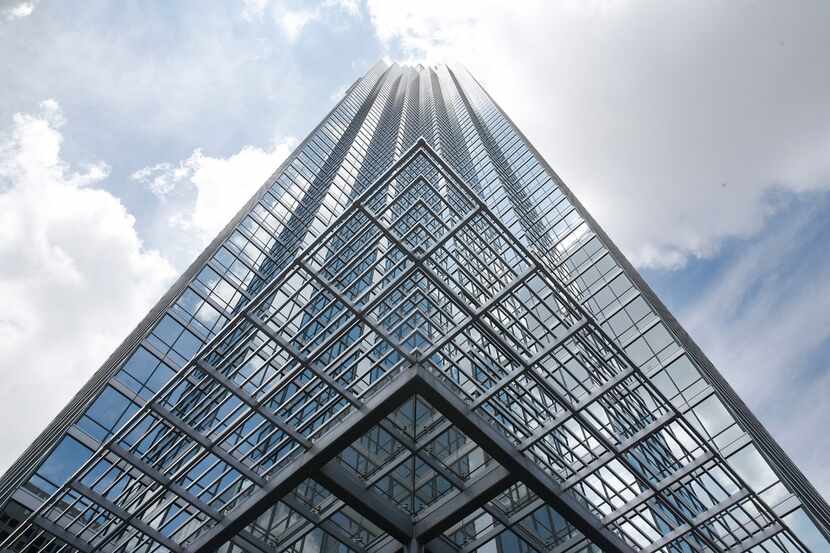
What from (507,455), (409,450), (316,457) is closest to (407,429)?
(409,450)

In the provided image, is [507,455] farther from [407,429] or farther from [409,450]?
[407,429]

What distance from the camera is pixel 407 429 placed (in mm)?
20719

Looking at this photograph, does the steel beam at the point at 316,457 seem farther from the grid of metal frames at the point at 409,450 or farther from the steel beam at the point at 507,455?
the steel beam at the point at 507,455

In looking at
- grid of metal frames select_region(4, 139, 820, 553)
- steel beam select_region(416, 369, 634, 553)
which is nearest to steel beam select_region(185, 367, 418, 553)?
grid of metal frames select_region(4, 139, 820, 553)

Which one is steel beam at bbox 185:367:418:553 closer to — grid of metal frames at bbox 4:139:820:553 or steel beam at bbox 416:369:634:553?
grid of metal frames at bbox 4:139:820:553

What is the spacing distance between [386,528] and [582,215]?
3077cm

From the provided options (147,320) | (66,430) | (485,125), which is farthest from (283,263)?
(485,125)

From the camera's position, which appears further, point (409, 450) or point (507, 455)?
point (409, 450)

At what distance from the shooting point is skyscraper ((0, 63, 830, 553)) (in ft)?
58.9

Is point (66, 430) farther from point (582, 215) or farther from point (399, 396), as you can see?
point (582, 215)

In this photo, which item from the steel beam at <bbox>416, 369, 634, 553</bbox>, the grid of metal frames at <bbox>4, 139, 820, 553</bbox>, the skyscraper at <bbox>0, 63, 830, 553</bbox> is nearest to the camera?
the steel beam at <bbox>416, 369, 634, 553</bbox>

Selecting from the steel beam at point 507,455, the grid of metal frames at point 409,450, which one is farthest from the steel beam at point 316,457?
the steel beam at point 507,455

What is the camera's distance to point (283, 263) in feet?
134

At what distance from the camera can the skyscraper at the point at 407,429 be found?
1795cm
